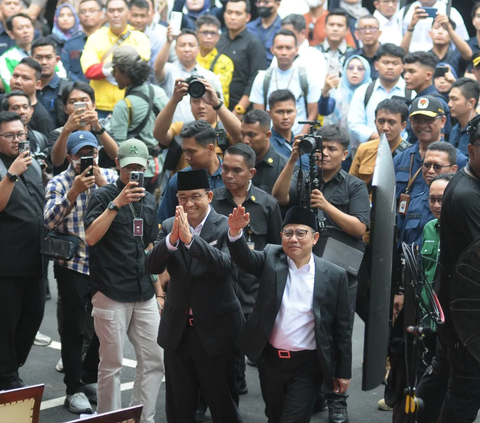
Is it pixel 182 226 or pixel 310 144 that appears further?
pixel 310 144

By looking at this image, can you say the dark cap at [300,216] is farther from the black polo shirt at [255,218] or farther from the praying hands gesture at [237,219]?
the black polo shirt at [255,218]

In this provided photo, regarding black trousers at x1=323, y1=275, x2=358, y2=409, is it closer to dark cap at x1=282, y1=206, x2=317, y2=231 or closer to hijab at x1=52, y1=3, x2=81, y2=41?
dark cap at x1=282, y1=206, x2=317, y2=231

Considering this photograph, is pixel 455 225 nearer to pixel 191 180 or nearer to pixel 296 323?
pixel 296 323

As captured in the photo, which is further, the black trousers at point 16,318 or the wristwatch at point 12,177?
the black trousers at point 16,318

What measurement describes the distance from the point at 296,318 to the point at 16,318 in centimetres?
249

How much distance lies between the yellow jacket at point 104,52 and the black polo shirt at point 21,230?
3.41 m

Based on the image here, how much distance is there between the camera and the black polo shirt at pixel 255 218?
668 cm

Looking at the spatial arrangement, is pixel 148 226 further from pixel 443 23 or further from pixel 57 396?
pixel 443 23

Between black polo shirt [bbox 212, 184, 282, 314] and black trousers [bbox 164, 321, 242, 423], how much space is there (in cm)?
91

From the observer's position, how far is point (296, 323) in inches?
220

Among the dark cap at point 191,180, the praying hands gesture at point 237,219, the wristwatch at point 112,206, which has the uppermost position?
the dark cap at point 191,180

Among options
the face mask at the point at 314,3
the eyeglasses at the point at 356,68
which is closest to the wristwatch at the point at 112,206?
the eyeglasses at the point at 356,68

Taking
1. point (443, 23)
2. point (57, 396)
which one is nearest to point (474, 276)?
point (57, 396)

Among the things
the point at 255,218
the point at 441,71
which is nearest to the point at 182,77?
the point at 441,71
